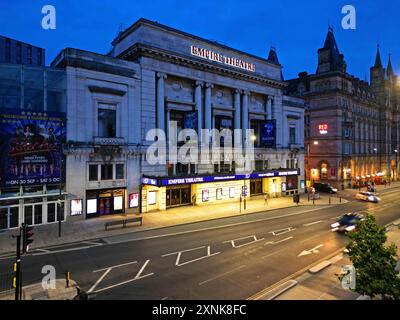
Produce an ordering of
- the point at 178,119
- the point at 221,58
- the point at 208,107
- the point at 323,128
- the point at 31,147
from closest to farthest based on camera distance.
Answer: the point at 31,147 < the point at 178,119 < the point at 208,107 < the point at 221,58 < the point at 323,128

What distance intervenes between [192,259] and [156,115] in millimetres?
19273

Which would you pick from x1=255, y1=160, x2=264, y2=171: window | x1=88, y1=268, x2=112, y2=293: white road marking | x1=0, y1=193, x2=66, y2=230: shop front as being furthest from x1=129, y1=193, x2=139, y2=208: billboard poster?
x1=255, y1=160, x2=264, y2=171: window

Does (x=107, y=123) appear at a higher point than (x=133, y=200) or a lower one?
higher

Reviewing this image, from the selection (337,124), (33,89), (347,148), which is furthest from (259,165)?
(33,89)

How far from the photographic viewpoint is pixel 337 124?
51.9 metres

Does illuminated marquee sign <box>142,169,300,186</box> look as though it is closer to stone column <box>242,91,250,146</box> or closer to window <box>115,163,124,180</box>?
window <box>115,163,124,180</box>

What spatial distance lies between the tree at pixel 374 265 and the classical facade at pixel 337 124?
44.7 metres

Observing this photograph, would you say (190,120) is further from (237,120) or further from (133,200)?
(133,200)

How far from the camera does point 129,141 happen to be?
94.0 ft

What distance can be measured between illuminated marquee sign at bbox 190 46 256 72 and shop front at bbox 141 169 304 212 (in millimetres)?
15607

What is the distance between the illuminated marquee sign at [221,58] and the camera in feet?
109

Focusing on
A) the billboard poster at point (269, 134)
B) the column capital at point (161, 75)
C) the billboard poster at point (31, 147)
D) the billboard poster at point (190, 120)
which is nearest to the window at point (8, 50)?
the column capital at point (161, 75)

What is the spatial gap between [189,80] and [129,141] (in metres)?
11.4
